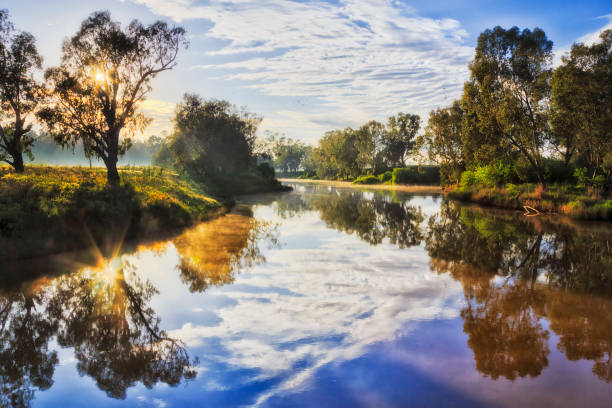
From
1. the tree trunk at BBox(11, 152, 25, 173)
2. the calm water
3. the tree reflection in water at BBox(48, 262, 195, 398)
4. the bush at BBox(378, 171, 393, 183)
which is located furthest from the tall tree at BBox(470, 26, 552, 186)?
the bush at BBox(378, 171, 393, 183)

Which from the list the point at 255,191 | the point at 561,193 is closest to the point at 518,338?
the point at 561,193

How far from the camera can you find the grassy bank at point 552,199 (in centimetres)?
2600

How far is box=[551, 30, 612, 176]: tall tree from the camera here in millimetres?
26781

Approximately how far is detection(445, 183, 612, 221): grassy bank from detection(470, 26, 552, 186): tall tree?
2.07 m

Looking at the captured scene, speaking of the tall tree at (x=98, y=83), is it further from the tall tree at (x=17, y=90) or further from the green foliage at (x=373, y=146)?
the green foliage at (x=373, y=146)

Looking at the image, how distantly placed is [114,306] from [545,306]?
1078cm

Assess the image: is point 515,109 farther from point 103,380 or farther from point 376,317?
point 103,380

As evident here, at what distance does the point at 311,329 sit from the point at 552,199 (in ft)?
98.7

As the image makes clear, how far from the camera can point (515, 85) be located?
33281 mm

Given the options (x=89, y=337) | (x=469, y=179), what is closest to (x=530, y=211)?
(x=469, y=179)

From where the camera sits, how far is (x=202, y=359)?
21.7ft

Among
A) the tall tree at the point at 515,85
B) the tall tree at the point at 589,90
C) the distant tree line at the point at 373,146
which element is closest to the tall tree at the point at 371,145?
the distant tree line at the point at 373,146

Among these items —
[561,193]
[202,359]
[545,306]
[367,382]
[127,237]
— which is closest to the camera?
[367,382]

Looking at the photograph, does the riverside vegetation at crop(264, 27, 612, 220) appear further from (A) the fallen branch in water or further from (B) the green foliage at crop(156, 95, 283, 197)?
(B) the green foliage at crop(156, 95, 283, 197)
